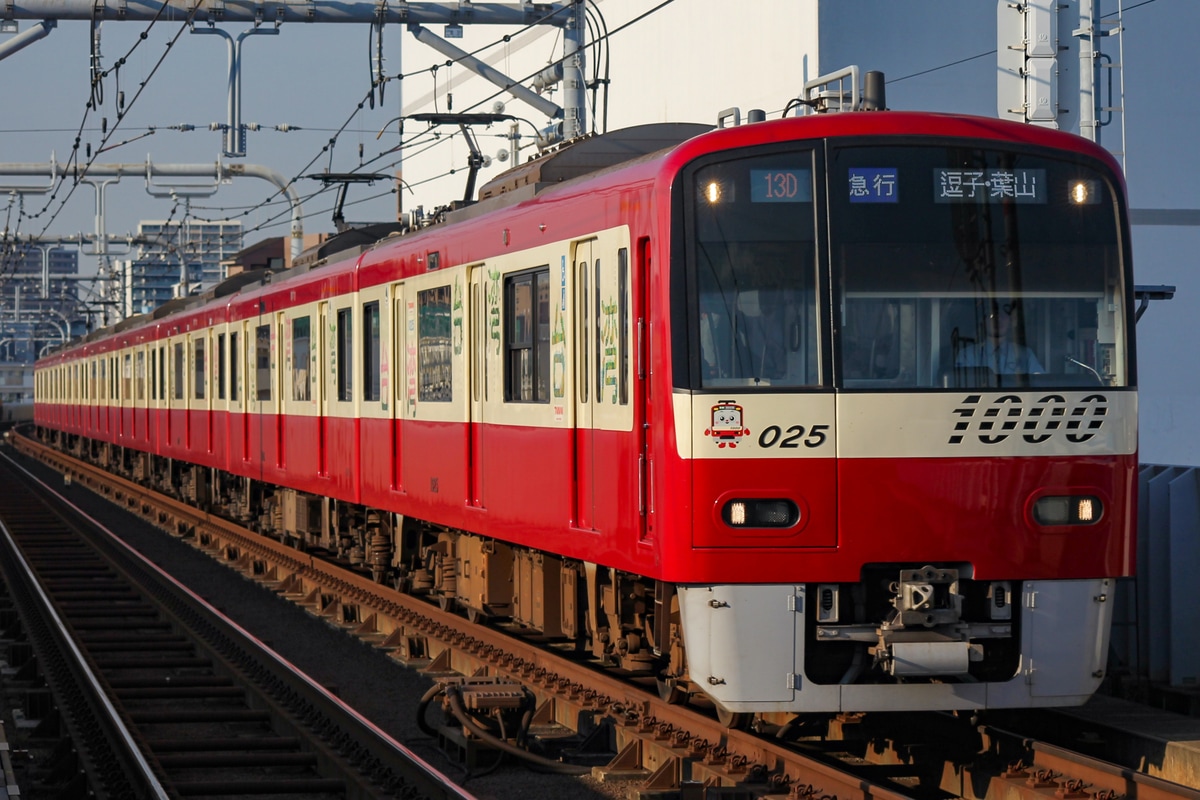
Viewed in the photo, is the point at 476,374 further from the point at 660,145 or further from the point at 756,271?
the point at 756,271

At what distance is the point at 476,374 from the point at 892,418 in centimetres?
402

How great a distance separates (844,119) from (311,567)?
10.3 metres

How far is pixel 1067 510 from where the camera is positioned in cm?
734

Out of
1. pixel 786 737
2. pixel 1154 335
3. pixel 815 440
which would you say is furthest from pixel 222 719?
pixel 1154 335

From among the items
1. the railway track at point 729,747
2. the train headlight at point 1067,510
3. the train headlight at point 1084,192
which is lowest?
the railway track at point 729,747

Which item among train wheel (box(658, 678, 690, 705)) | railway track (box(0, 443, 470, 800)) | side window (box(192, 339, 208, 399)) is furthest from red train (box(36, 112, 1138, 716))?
side window (box(192, 339, 208, 399))

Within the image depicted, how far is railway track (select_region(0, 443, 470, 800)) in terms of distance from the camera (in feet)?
26.1

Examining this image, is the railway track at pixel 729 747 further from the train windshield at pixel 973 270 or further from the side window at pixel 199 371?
the side window at pixel 199 371

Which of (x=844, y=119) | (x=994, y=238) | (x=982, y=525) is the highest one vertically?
(x=844, y=119)

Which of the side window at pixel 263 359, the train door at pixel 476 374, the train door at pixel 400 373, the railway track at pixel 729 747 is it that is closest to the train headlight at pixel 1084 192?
the railway track at pixel 729 747

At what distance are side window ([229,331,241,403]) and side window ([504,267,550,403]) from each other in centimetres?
1060

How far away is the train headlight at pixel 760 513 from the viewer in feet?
23.6

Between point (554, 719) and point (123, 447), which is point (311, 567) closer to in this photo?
point (554, 719)

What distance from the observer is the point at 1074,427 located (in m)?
7.34
